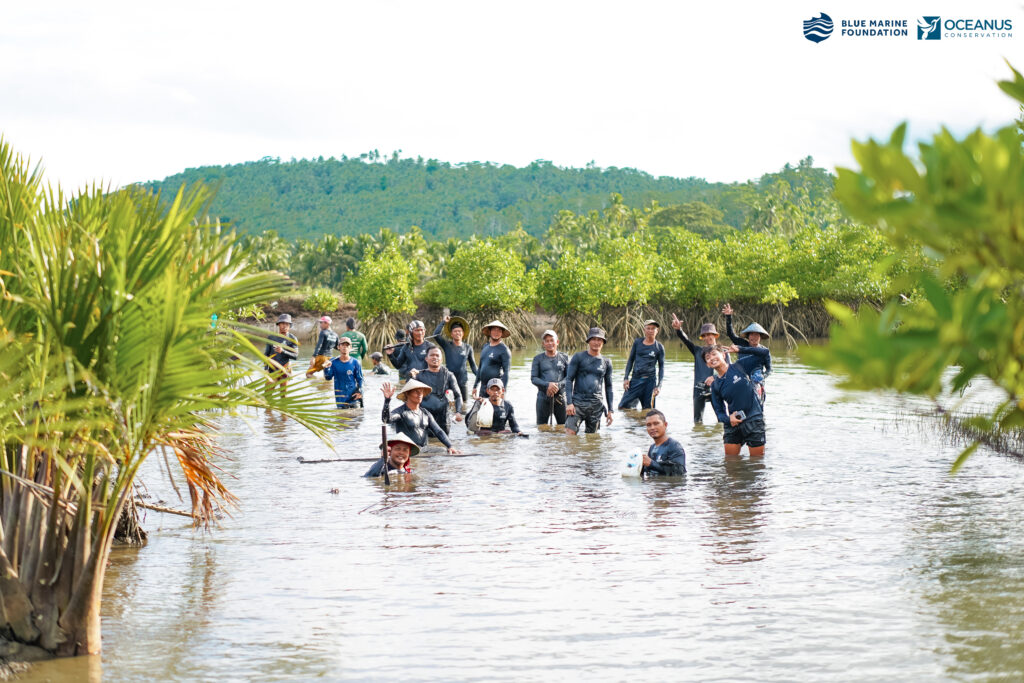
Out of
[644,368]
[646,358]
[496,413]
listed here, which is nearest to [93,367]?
[496,413]

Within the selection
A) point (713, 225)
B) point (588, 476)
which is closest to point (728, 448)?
point (588, 476)

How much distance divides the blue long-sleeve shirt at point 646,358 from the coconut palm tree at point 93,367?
38.0ft

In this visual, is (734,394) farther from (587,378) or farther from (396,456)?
(396,456)

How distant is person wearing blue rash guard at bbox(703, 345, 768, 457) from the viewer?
12.3m

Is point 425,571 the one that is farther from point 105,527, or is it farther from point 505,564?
point 105,527

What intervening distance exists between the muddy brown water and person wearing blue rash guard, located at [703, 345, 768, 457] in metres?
0.35

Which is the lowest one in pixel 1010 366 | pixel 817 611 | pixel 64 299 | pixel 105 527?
pixel 817 611

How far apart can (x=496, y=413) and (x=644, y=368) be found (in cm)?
344

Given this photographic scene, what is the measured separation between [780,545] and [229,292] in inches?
216

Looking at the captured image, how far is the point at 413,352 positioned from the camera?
15.5 m

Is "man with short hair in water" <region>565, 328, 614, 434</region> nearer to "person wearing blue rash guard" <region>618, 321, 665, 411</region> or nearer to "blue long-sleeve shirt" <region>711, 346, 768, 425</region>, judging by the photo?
"person wearing blue rash guard" <region>618, 321, 665, 411</region>

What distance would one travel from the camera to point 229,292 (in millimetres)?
5551

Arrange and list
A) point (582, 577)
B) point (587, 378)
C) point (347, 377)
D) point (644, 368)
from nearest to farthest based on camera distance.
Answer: point (582, 577)
point (587, 378)
point (644, 368)
point (347, 377)

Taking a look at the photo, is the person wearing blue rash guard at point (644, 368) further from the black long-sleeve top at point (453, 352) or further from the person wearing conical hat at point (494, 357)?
the black long-sleeve top at point (453, 352)
